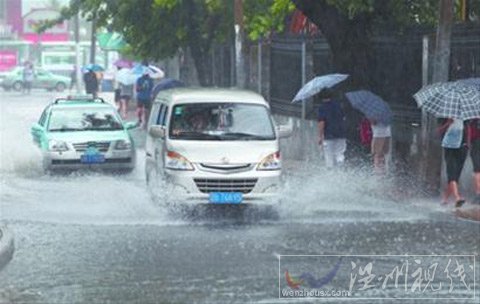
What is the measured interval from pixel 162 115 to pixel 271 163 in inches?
89.9

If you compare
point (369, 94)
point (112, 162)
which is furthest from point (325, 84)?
point (112, 162)

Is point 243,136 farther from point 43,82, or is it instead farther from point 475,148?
point 43,82

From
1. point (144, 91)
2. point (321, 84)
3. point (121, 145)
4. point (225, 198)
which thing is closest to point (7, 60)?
point (144, 91)

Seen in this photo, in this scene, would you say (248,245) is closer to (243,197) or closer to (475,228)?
(243,197)

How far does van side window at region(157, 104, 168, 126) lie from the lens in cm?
1814

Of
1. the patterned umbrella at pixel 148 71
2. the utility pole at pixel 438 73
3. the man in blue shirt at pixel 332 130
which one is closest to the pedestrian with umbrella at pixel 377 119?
the man in blue shirt at pixel 332 130

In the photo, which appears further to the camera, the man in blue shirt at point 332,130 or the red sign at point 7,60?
the red sign at point 7,60

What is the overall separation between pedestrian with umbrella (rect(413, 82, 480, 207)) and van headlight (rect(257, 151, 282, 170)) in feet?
7.63

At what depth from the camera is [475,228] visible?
16.1m

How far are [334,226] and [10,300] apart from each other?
20.7 ft

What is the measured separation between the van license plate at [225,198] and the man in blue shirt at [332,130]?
4859mm

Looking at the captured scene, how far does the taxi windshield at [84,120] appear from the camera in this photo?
77.4 feet

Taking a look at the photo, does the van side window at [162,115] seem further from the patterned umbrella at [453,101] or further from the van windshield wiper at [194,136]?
the patterned umbrella at [453,101]

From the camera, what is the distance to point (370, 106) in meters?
20.5
